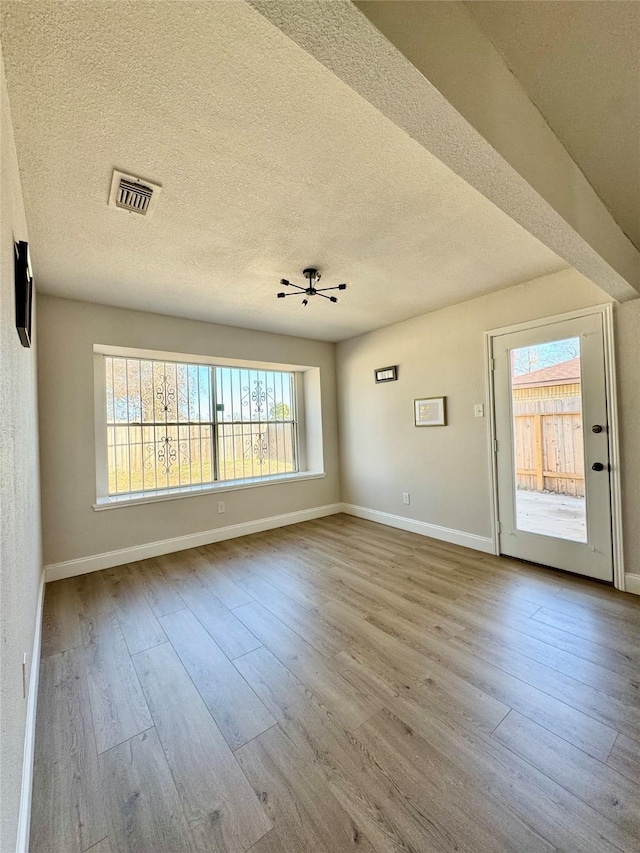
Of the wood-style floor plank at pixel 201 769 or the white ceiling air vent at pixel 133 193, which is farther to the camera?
the white ceiling air vent at pixel 133 193

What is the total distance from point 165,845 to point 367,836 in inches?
25.0

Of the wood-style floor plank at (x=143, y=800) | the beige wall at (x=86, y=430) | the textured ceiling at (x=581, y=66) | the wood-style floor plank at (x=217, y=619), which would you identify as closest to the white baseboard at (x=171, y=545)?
the beige wall at (x=86, y=430)

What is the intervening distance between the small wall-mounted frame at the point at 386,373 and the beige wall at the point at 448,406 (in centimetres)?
6

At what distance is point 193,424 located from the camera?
4102 mm

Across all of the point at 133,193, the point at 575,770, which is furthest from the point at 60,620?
the point at 575,770

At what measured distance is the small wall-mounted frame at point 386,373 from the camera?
4230 mm

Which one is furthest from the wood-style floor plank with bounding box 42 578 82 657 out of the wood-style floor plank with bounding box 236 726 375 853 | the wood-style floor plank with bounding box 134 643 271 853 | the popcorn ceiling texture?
the popcorn ceiling texture

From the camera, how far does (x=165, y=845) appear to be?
107 centimetres

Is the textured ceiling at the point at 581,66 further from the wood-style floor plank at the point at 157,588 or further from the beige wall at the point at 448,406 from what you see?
the wood-style floor plank at the point at 157,588

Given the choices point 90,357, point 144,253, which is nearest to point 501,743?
point 144,253

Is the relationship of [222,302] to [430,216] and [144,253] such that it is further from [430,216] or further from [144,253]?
[430,216]

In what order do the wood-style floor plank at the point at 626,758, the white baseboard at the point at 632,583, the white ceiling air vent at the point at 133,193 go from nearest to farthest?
the wood-style floor plank at the point at 626,758, the white ceiling air vent at the point at 133,193, the white baseboard at the point at 632,583

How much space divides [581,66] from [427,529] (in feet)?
12.0

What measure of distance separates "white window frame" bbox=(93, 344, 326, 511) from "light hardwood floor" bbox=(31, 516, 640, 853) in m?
1.04
